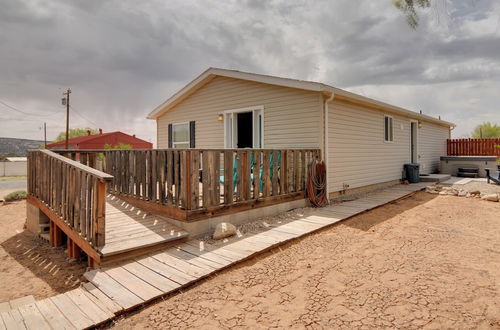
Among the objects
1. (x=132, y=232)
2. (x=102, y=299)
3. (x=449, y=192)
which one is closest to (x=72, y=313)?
(x=102, y=299)

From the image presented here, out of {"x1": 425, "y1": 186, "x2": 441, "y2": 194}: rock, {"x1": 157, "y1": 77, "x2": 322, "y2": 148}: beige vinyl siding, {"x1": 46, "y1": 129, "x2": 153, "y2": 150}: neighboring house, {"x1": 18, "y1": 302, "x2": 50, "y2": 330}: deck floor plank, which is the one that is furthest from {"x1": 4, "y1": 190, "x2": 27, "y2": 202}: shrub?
{"x1": 46, "y1": 129, "x2": 153, "y2": 150}: neighboring house

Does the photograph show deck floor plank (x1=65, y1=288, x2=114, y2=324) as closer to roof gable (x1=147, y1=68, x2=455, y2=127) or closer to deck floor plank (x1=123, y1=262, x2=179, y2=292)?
deck floor plank (x1=123, y1=262, x2=179, y2=292)

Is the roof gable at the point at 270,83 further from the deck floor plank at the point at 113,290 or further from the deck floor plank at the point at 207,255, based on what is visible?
the deck floor plank at the point at 113,290

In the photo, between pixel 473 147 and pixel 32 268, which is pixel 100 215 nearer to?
pixel 32 268

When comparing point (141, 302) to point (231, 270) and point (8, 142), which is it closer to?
point (231, 270)

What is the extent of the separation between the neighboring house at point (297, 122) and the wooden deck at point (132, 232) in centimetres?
382

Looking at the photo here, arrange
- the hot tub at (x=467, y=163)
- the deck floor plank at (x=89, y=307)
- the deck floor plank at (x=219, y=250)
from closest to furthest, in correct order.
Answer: the deck floor plank at (x=89, y=307)
the deck floor plank at (x=219, y=250)
the hot tub at (x=467, y=163)

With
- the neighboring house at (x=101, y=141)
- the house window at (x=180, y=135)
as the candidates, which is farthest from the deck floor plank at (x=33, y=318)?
the neighboring house at (x=101, y=141)

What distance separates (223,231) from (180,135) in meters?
6.59

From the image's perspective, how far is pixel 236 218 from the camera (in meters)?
4.66

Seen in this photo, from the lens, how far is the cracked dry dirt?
2.12 m

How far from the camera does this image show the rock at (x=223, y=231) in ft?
13.0

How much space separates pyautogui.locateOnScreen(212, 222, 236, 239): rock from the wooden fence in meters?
15.9

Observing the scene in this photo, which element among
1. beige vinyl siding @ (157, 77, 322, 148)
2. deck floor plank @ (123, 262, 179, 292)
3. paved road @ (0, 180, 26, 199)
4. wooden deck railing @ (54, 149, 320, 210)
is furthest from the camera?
paved road @ (0, 180, 26, 199)
